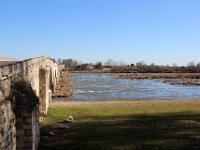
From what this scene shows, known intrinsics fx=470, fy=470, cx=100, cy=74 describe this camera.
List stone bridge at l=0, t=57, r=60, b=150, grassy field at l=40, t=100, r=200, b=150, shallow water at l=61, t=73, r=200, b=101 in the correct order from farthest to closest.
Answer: shallow water at l=61, t=73, r=200, b=101, grassy field at l=40, t=100, r=200, b=150, stone bridge at l=0, t=57, r=60, b=150

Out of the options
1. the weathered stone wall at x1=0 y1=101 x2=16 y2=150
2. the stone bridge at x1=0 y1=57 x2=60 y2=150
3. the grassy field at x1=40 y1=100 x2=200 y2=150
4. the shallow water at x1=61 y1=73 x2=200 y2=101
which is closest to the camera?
the weathered stone wall at x1=0 y1=101 x2=16 y2=150

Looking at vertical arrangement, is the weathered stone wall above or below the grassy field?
above

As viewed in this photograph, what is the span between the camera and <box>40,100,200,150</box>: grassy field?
16094 mm

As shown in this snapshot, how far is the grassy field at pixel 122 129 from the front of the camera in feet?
52.8

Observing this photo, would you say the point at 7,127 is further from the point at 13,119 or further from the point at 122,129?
the point at 122,129

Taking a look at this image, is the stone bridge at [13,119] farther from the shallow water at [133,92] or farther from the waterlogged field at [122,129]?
the shallow water at [133,92]

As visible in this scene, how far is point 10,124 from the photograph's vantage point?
11008 millimetres

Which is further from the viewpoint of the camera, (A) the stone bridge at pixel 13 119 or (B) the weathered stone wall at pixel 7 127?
(A) the stone bridge at pixel 13 119

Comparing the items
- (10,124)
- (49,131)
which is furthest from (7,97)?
(49,131)

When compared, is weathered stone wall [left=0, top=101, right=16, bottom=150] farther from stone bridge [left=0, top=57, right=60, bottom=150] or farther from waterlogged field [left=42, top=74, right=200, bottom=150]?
waterlogged field [left=42, top=74, right=200, bottom=150]

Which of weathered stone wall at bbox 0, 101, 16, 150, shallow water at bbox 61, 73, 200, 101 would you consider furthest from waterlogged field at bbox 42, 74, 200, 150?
shallow water at bbox 61, 73, 200, 101

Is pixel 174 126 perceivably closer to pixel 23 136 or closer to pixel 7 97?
pixel 23 136

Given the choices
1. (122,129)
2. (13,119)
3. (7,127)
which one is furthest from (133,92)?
(7,127)

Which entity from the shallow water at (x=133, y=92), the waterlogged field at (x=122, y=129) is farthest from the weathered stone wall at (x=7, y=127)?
the shallow water at (x=133, y=92)
